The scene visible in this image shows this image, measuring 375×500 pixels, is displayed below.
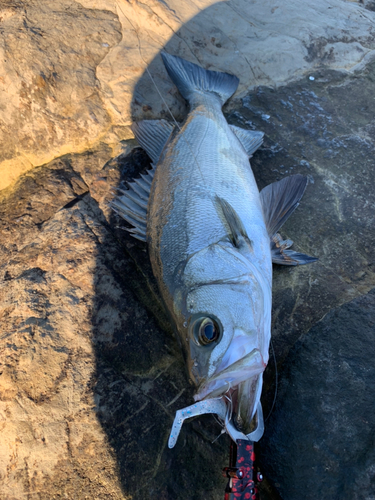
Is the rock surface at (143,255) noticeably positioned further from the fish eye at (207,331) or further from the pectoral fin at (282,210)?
the fish eye at (207,331)

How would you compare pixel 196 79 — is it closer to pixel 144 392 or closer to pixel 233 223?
pixel 233 223

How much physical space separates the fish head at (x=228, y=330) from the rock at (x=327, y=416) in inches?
14.5

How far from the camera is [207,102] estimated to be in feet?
11.2

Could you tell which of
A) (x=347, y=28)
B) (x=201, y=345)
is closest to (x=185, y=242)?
(x=201, y=345)

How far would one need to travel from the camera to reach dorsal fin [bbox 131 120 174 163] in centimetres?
320

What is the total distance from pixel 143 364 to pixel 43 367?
2.12 ft

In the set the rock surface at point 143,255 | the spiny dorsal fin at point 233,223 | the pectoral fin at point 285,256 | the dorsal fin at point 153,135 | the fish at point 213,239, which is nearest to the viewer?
the fish at point 213,239

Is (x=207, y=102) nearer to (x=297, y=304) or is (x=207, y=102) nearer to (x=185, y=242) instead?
(x=185, y=242)

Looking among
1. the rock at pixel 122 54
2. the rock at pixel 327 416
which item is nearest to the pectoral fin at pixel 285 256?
the rock at pixel 327 416

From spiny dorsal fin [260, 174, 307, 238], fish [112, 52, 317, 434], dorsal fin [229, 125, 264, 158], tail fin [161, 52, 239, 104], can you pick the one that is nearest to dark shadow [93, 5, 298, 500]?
fish [112, 52, 317, 434]

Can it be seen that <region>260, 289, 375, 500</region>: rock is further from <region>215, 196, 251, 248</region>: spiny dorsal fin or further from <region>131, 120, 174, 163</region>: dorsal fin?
<region>131, 120, 174, 163</region>: dorsal fin

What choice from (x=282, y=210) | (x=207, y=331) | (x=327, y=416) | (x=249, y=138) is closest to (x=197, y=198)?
(x=282, y=210)

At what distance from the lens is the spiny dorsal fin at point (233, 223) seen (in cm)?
230

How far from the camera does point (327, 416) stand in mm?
1988
